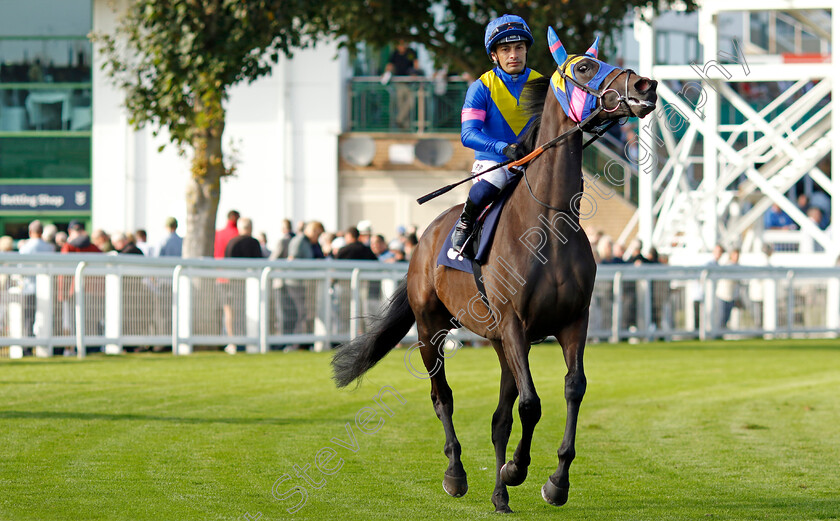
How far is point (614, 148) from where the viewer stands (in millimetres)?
26109

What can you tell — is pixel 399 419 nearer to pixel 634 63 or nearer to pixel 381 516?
pixel 381 516

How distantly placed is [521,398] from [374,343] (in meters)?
1.90

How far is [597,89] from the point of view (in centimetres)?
530

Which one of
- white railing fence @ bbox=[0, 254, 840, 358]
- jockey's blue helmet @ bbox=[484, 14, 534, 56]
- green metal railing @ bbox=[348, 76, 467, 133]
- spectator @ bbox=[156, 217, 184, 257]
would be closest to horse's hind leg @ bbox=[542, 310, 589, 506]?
jockey's blue helmet @ bbox=[484, 14, 534, 56]

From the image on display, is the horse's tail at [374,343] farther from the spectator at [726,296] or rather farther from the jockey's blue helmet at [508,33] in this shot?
the spectator at [726,296]

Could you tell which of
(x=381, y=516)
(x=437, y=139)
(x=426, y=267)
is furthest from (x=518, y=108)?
(x=437, y=139)

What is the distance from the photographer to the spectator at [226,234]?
53.3 ft

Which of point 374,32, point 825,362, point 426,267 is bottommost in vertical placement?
point 825,362

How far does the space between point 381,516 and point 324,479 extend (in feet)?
3.39

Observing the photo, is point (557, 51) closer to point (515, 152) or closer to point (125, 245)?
point (515, 152)

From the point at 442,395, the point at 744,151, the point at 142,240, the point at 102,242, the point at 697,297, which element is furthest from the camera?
the point at 744,151

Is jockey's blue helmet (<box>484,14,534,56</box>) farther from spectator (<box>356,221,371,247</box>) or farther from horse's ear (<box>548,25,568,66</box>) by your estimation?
spectator (<box>356,221,371,247</box>)

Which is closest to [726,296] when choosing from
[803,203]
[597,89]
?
[803,203]

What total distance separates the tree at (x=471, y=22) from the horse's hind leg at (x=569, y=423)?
1059cm
